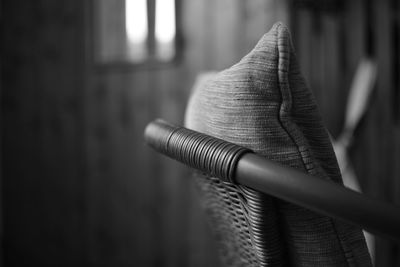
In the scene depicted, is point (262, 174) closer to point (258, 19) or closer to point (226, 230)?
point (226, 230)

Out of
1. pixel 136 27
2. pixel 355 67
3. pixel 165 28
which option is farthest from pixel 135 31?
pixel 355 67

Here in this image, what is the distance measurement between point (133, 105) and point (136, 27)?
0.44 meters

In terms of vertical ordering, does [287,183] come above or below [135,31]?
below

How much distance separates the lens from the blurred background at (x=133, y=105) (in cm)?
199

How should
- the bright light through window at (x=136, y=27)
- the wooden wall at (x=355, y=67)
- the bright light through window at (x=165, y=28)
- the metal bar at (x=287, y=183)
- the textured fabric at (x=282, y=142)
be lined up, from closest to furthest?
the metal bar at (x=287, y=183) < the textured fabric at (x=282, y=142) < the wooden wall at (x=355, y=67) < the bright light through window at (x=165, y=28) < the bright light through window at (x=136, y=27)

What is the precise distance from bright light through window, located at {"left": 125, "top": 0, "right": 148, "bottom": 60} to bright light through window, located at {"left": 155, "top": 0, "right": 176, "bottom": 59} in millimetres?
86

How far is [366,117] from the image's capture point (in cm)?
203

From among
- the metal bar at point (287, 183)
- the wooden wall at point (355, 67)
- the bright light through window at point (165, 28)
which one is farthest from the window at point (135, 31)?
the metal bar at point (287, 183)

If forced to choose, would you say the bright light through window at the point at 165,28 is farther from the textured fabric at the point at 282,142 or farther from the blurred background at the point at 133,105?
the textured fabric at the point at 282,142

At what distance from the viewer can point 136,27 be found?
227cm

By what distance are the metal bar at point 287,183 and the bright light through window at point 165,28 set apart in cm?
165

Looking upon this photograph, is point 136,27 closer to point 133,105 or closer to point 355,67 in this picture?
point 133,105

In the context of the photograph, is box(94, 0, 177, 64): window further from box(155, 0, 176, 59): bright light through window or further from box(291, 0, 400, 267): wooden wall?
box(291, 0, 400, 267): wooden wall

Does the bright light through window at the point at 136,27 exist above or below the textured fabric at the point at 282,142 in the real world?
above
